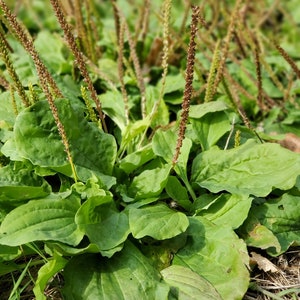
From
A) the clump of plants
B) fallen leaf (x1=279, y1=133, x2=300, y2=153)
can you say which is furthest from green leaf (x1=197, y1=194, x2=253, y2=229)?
fallen leaf (x1=279, y1=133, x2=300, y2=153)

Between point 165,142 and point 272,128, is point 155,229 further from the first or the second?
point 272,128

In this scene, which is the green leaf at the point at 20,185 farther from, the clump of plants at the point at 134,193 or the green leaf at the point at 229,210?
the green leaf at the point at 229,210

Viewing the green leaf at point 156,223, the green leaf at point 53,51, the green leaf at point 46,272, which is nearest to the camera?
the green leaf at point 46,272

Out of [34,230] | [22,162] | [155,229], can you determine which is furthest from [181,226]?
[22,162]

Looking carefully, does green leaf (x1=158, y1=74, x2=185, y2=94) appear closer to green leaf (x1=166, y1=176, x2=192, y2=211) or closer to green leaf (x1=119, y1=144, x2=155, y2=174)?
green leaf (x1=119, y1=144, x2=155, y2=174)

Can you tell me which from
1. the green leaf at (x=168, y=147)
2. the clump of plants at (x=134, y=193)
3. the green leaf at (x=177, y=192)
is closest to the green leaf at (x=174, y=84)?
the clump of plants at (x=134, y=193)

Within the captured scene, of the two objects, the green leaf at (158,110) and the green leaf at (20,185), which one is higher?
the green leaf at (20,185)

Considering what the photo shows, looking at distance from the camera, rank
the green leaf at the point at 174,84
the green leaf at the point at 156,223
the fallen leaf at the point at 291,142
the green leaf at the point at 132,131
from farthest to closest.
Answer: the green leaf at the point at 174,84 < the fallen leaf at the point at 291,142 < the green leaf at the point at 132,131 < the green leaf at the point at 156,223
